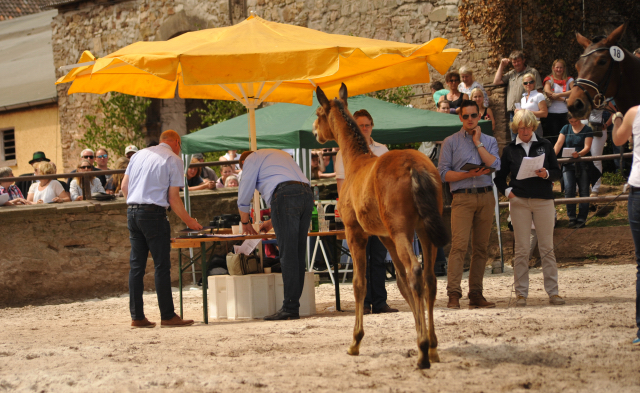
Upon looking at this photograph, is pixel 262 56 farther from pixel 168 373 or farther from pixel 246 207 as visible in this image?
pixel 168 373

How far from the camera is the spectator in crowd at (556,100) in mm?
12133

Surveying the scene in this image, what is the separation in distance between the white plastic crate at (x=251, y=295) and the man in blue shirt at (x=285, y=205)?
0.35 metres

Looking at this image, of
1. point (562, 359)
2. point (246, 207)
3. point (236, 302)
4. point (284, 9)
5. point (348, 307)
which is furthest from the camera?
point (284, 9)

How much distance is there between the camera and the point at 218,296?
25.0 ft

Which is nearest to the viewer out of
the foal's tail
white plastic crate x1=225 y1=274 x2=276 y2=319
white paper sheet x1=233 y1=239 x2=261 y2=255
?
the foal's tail

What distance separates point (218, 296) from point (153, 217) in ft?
4.20

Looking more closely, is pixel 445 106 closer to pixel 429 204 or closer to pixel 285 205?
pixel 285 205

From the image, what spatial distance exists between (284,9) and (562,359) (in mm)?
13690

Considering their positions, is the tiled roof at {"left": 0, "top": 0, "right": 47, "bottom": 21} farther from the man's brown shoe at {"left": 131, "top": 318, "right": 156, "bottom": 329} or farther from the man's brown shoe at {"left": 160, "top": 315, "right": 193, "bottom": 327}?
the man's brown shoe at {"left": 160, "top": 315, "right": 193, "bottom": 327}

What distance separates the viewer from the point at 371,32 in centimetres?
1569

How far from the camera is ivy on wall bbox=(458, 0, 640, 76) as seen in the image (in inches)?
553

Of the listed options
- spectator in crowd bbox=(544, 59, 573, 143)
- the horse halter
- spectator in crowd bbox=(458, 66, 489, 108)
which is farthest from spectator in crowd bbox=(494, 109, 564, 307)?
spectator in crowd bbox=(458, 66, 489, 108)

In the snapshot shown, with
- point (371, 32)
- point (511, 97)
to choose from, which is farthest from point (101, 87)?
point (371, 32)

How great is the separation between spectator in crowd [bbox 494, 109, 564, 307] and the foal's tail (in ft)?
7.99
